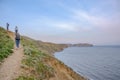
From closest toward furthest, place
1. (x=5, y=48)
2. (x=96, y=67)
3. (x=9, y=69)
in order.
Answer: (x=9, y=69) < (x=5, y=48) < (x=96, y=67)

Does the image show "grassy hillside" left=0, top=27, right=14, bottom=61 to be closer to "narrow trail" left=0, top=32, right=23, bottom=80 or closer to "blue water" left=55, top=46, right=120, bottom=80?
"narrow trail" left=0, top=32, right=23, bottom=80

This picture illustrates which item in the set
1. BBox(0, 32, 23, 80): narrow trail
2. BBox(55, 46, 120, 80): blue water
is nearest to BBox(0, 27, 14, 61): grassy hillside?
BBox(0, 32, 23, 80): narrow trail

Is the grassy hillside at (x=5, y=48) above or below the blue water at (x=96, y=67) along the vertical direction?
above

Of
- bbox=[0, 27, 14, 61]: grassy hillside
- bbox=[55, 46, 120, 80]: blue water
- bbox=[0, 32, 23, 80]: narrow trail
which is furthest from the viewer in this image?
bbox=[55, 46, 120, 80]: blue water

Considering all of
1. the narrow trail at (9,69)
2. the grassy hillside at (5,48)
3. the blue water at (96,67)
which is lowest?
the blue water at (96,67)

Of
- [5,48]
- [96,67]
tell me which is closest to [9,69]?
[5,48]

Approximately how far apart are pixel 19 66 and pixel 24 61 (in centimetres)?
174

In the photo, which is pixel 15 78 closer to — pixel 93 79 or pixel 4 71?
pixel 4 71

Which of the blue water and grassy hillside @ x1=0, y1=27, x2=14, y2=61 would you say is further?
the blue water

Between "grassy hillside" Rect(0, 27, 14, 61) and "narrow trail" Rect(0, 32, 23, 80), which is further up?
"grassy hillside" Rect(0, 27, 14, 61)

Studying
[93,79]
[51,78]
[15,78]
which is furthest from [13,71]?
[93,79]

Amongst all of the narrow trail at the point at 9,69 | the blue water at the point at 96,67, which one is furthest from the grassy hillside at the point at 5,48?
the blue water at the point at 96,67

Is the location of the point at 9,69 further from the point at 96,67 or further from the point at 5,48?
the point at 96,67

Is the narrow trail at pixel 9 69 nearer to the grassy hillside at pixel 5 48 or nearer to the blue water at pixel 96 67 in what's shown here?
the grassy hillside at pixel 5 48
